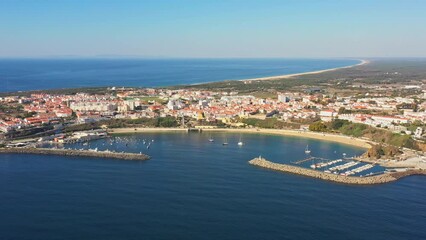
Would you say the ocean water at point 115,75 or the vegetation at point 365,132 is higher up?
the ocean water at point 115,75

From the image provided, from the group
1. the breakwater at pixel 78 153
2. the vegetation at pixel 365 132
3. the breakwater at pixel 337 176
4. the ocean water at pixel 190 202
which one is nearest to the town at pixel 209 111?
the vegetation at pixel 365 132

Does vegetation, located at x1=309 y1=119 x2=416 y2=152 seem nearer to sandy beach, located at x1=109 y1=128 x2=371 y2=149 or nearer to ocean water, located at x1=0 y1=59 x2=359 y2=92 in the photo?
sandy beach, located at x1=109 y1=128 x2=371 y2=149

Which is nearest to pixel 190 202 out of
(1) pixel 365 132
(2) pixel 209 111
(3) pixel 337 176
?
(3) pixel 337 176

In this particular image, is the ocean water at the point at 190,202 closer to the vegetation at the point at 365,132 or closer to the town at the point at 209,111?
the vegetation at the point at 365,132

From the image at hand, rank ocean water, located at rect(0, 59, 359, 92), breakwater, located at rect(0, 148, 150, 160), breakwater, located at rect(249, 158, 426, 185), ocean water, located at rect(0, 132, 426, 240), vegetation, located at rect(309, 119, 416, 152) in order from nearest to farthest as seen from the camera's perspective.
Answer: ocean water, located at rect(0, 132, 426, 240) → breakwater, located at rect(249, 158, 426, 185) → breakwater, located at rect(0, 148, 150, 160) → vegetation, located at rect(309, 119, 416, 152) → ocean water, located at rect(0, 59, 359, 92)

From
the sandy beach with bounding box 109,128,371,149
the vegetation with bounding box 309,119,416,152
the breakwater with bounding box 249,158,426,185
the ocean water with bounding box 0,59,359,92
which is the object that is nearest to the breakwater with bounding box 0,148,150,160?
the breakwater with bounding box 249,158,426,185

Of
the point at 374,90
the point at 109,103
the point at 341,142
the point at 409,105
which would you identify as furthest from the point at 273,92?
the point at 341,142
